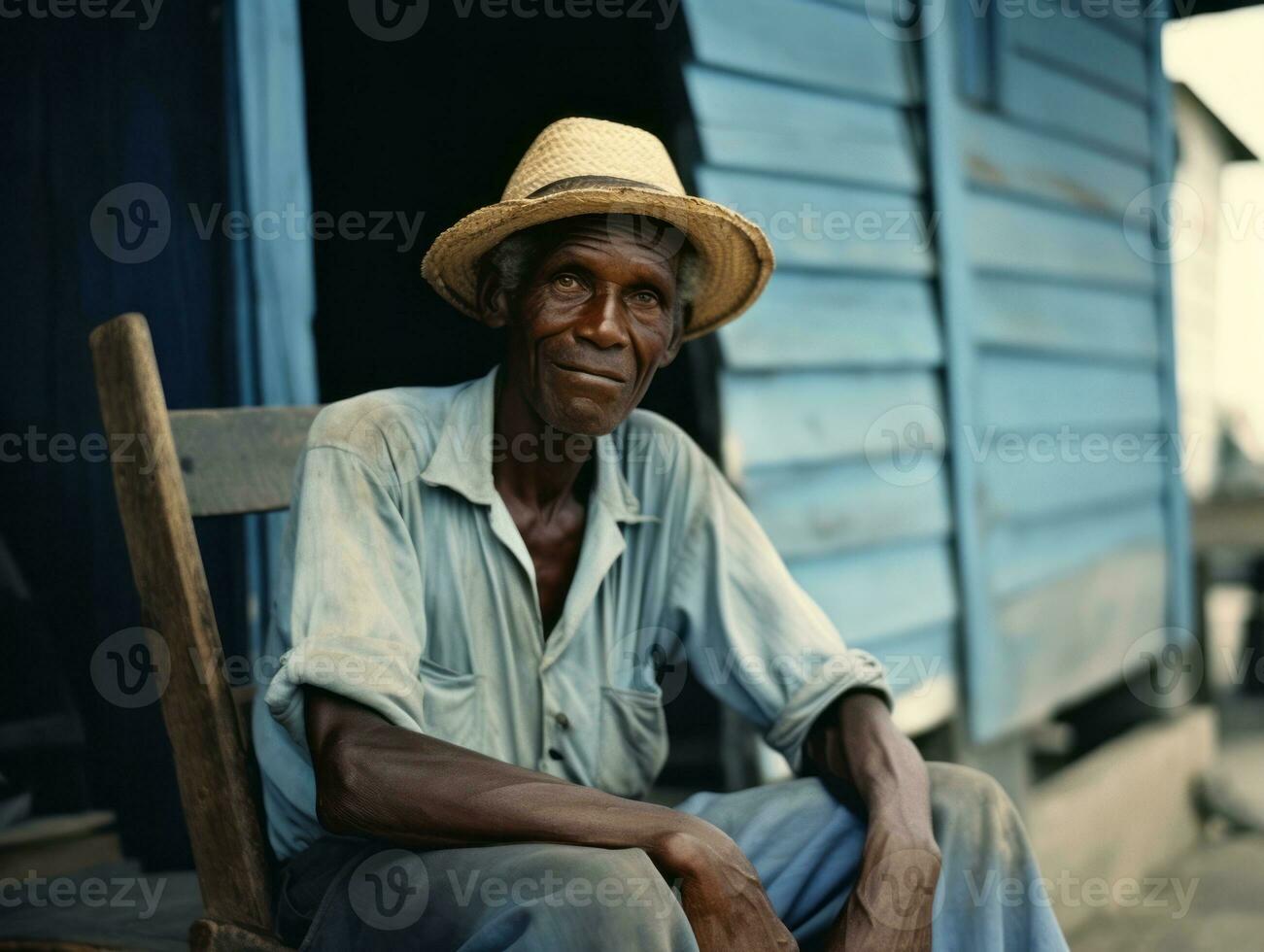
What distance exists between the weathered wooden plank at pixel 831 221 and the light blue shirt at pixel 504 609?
106cm

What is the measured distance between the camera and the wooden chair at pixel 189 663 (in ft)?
5.93

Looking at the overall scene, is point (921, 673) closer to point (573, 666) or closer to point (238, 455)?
point (573, 666)

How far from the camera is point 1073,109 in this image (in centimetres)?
470

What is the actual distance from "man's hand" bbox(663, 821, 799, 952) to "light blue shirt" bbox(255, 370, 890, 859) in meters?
0.42

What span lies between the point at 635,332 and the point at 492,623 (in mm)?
520

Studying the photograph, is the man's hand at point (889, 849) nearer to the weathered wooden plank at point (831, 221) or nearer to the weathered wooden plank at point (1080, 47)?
the weathered wooden plank at point (831, 221)

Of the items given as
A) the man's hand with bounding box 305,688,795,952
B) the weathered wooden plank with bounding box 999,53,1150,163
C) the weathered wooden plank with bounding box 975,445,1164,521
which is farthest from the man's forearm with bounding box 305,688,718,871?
the weathered wooden plank with bounding box 999,53,1150,163

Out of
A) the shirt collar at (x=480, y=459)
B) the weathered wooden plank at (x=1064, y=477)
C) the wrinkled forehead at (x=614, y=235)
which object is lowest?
the weathered wooden plank at (x=1064, y=477)

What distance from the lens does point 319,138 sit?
3584mm

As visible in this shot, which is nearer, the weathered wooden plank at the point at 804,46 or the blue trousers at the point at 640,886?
the blue trousers at the point at 640,886

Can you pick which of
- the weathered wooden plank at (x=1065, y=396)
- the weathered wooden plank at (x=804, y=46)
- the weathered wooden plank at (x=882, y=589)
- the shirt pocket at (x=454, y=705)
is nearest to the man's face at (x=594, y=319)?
the shirt pocket at (x=454, y=705)

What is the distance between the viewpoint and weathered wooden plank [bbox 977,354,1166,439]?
4.09 m

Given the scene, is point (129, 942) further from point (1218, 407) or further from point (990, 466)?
point (1218, 407)

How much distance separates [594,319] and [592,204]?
18 centimetres
